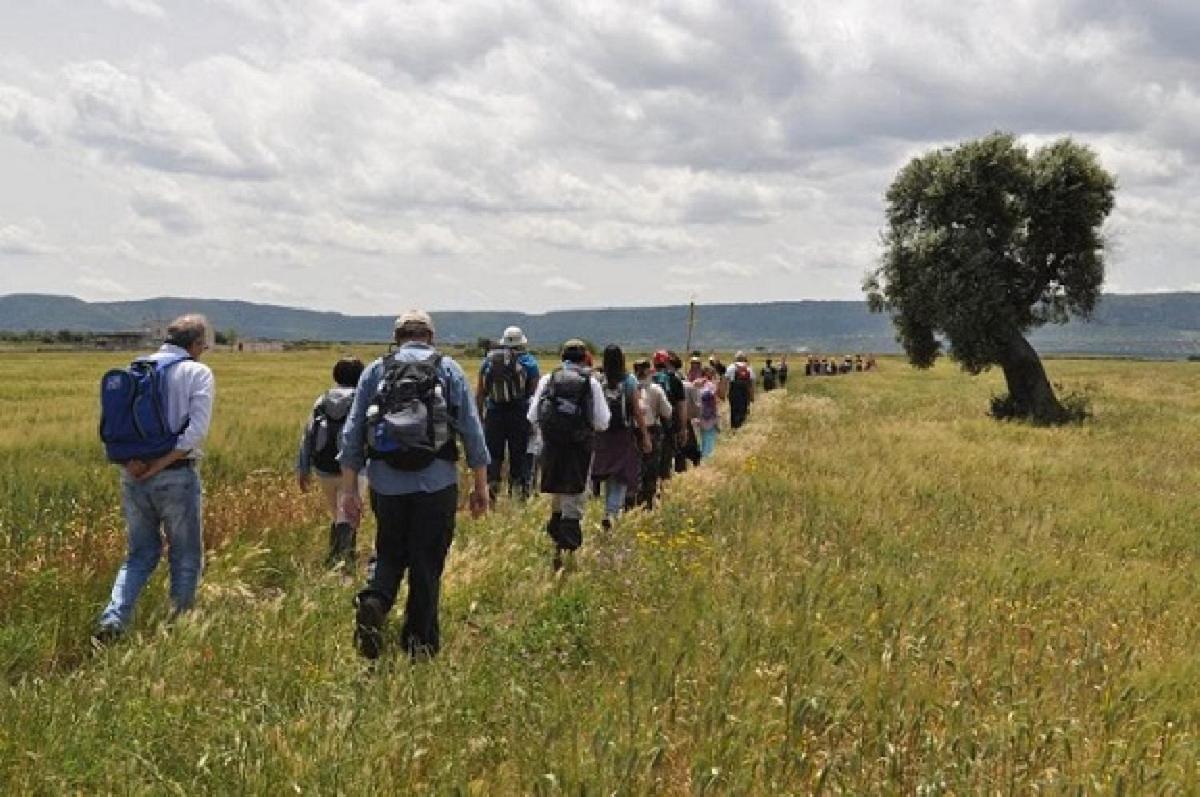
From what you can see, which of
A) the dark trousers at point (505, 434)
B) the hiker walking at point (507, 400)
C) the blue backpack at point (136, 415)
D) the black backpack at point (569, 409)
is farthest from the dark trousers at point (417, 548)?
the dark trousers at point (505, 434)

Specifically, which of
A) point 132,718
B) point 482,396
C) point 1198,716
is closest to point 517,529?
point 482,396

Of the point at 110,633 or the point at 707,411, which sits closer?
the point at 110,633

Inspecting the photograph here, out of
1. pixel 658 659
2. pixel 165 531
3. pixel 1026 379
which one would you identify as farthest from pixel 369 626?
pixel 1026 379

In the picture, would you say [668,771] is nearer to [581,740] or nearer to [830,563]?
[581,740]

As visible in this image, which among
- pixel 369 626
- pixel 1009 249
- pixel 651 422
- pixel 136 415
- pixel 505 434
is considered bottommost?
pixel 369 626

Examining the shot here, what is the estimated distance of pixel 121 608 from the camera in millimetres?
6035

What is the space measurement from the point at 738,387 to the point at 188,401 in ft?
55.0

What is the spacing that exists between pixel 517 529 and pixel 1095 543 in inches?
229

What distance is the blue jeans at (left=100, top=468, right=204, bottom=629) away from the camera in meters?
6.11

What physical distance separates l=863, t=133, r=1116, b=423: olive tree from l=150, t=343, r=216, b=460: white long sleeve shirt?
26.5 meters

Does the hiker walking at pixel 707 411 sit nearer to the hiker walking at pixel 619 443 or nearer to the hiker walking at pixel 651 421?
the hiker walking at pixel 651 421

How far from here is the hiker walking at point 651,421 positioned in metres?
11.1

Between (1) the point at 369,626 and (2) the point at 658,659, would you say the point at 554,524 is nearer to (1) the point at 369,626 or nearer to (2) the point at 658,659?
(1) the point at 369,626

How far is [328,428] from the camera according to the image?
337 inches
